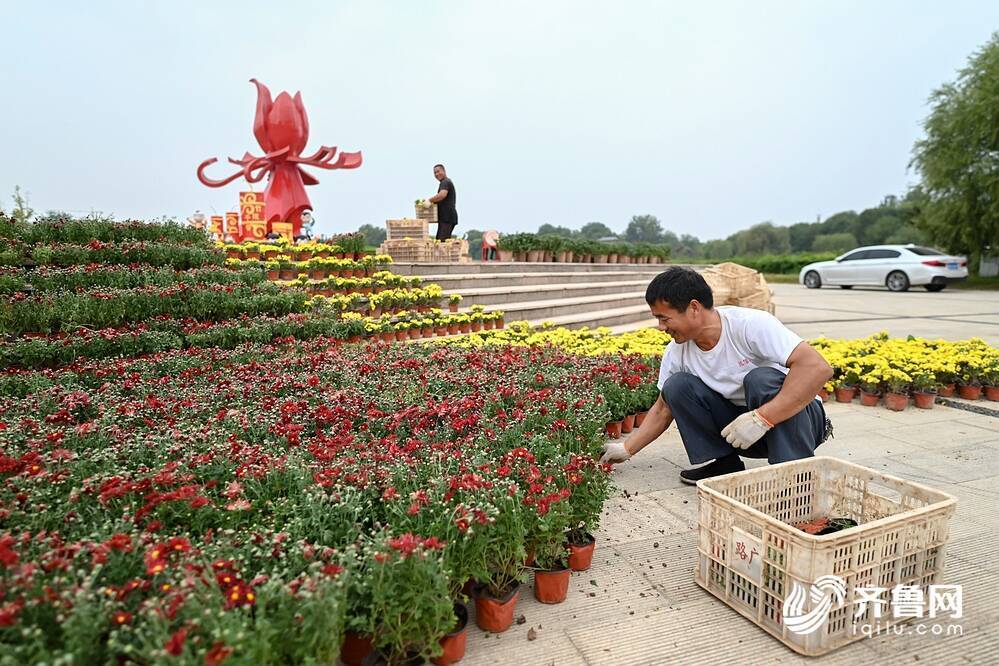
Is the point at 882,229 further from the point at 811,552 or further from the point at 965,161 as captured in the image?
the point at 811,552

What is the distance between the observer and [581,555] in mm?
2387

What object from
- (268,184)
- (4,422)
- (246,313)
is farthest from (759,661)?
(268,184)

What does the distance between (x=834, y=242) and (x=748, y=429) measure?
6443 cm

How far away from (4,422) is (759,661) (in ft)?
11.0

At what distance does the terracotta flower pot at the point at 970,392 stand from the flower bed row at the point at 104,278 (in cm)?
725

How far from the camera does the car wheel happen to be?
18.3 metres

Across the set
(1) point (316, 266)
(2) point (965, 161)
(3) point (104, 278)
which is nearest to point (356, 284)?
(1) point (316, 266)

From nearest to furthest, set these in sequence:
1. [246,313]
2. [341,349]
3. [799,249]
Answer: [341,349] → [246,313] → [799,249]

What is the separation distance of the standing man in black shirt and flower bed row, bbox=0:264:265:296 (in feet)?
17.6

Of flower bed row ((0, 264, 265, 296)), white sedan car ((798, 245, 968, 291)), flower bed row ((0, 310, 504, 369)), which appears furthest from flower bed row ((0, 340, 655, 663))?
white sedan car ((798, 245, 968, 291))

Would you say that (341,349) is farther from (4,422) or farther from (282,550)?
(282,550)

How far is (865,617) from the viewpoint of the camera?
199cm

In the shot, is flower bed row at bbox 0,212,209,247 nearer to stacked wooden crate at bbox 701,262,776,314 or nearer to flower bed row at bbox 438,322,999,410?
flower bed row at bbox 438,322,999,410

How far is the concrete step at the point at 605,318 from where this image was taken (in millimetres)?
9211
